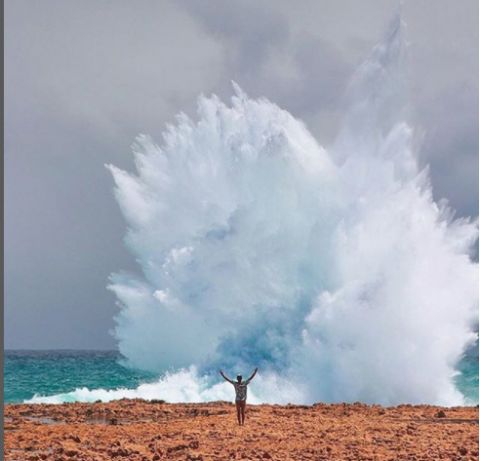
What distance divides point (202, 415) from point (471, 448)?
274 inches

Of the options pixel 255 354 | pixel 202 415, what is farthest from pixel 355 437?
pixel 255 354

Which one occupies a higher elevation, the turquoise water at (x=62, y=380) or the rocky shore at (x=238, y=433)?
the turquoise water at (x=62, y=380)

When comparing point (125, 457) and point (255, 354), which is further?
point (255, 354)

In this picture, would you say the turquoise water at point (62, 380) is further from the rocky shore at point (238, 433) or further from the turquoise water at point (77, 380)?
the rocky shore at point (238, 433)

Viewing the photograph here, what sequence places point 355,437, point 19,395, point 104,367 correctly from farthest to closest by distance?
point 104,367 → point 19,395 → point 355,437

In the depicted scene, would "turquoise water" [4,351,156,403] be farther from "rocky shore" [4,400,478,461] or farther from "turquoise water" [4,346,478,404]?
"rocky shore" [4,400,478,461]

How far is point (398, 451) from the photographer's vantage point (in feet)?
34.5

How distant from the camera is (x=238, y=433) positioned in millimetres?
12344

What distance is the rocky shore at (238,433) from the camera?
399 inches

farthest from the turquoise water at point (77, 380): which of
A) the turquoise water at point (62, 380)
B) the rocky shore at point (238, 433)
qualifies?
the rocky shore at point (238, 433)

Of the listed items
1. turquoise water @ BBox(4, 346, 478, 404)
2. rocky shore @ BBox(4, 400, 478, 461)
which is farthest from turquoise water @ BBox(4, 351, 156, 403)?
rocky shore @ BBox(4, 400, 478, 461)

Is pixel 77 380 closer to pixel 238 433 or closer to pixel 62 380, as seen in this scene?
A: pixel 62 380

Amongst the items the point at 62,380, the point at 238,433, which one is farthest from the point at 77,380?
the point at 238,433

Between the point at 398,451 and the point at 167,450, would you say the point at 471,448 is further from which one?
the point at 167,450
